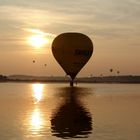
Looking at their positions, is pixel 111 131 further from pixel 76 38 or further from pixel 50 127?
pixel 76 38

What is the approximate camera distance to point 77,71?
149m

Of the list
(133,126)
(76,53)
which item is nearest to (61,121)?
(133,126)

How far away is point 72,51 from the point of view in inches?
5832

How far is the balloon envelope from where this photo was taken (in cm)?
14725

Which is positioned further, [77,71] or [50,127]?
[77,71]

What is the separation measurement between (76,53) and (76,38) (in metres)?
4.56

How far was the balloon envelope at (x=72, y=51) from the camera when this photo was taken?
147m

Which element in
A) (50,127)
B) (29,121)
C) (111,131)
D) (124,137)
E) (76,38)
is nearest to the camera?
(124,137)

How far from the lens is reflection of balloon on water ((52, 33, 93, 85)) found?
147250 millimetres

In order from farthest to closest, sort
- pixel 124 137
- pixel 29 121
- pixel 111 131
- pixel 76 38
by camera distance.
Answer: pixel 76 38 < pixel 29 121 < pixel 111 131 < pixel 124 137

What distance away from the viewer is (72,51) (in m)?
148

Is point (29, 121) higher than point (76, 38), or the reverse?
point (76, 38)

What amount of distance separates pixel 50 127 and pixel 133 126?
800cm

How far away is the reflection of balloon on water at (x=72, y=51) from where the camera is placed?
14725 centimetres
